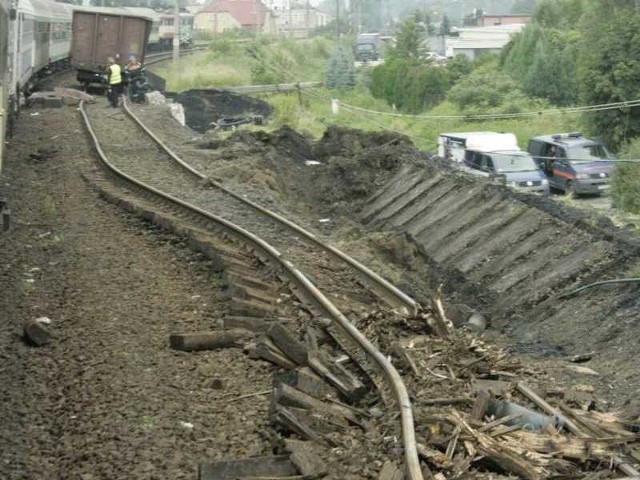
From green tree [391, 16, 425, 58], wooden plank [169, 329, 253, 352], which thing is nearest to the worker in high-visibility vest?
wooden plank [169, 329, 253, 352]

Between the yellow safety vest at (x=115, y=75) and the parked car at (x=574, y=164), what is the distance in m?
12.0

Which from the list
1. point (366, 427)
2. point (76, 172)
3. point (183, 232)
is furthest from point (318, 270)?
point (76, 172)

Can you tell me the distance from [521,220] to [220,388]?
31.9ft

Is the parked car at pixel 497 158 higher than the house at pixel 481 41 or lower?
lower

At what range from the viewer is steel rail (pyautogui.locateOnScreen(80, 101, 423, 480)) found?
22.0ft

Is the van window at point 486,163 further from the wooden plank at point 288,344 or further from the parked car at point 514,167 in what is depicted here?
the wooden plank at point 288,344

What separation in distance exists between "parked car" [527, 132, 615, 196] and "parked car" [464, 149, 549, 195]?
1.38 metres

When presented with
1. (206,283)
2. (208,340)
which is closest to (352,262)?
(206,283)

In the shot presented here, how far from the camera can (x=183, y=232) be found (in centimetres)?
1380

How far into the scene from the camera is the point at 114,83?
29.4 m

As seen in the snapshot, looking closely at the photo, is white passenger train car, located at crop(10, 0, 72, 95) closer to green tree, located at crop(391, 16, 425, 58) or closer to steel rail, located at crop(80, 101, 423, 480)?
steel rail, located at crop(80, 101, 423, 480)

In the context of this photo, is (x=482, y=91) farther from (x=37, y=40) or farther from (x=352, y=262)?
(x=352, y=262)

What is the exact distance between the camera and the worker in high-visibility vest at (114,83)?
28.7 m

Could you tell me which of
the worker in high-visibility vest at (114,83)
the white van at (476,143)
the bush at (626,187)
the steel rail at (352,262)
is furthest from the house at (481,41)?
the steel rail at (352,262)
